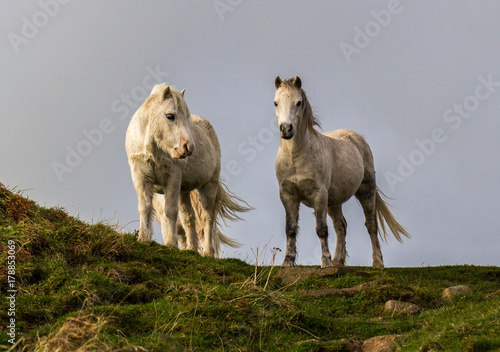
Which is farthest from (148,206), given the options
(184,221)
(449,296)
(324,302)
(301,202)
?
(449,296)

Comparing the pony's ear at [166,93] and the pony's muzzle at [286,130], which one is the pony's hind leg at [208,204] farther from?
the pony's muzzle at [286,130]

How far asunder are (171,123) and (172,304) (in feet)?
14.3

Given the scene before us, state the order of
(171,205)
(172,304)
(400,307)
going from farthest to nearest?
(171,205) < (400,307) < (172,304)

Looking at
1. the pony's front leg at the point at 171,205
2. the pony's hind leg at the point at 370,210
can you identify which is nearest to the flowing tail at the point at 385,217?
the pony's hind leg at the point at 370,210

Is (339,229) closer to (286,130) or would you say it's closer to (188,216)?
(188,216)

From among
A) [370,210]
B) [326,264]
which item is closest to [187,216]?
[326,264]

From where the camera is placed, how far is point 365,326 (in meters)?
7.79

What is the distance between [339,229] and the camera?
13.7 m

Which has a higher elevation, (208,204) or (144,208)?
(208,204)

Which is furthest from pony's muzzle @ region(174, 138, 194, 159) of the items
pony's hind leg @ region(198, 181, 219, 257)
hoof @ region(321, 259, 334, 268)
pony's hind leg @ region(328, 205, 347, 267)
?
pony's hind leg @ region(328, 205, 347, 267)

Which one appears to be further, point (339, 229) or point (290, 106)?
point (339, 229)

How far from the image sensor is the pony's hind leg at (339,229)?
44.2ft

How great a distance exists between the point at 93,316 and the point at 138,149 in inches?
197

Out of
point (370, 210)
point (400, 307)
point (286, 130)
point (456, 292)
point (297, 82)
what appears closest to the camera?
point (400, 307)
